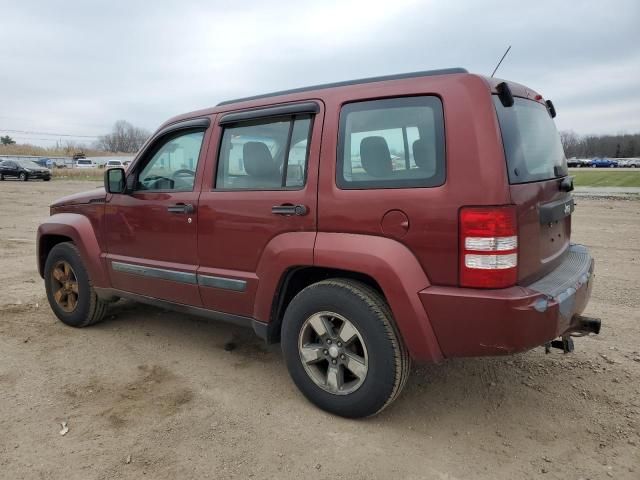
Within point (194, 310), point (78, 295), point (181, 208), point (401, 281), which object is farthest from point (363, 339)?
point (78, 295)

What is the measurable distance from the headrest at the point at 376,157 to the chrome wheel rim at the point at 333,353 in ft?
2.83

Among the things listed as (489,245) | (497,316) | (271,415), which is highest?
(489,245)

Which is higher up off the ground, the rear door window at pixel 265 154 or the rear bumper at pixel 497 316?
the rear door window at pixel 265 154

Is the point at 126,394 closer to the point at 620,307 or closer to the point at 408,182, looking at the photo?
the point at 408,182

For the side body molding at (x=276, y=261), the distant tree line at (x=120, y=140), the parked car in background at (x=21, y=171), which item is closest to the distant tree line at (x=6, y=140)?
the distant tree line at (x=120, y=140)

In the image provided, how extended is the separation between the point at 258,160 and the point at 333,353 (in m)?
1.38

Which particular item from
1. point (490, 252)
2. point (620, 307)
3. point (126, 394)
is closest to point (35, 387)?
point (126, 394)

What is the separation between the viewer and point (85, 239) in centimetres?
435

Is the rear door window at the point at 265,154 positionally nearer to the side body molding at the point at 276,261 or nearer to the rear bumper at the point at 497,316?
the side body molding at the point at 276,261

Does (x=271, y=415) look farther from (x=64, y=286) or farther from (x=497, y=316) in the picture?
(x=64, y=286)

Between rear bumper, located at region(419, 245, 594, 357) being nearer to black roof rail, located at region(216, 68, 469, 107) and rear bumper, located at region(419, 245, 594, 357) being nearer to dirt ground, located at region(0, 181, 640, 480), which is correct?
dirt ground, located at region(0, 181, 640, 480)

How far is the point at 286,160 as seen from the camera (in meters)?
3.16

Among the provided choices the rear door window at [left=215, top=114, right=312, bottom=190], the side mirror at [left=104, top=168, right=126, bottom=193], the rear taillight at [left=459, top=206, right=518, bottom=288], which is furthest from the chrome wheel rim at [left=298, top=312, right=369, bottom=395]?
the side mirror at [left=104, top=168, right=126, bottom=193]

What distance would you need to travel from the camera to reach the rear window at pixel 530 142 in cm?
256
